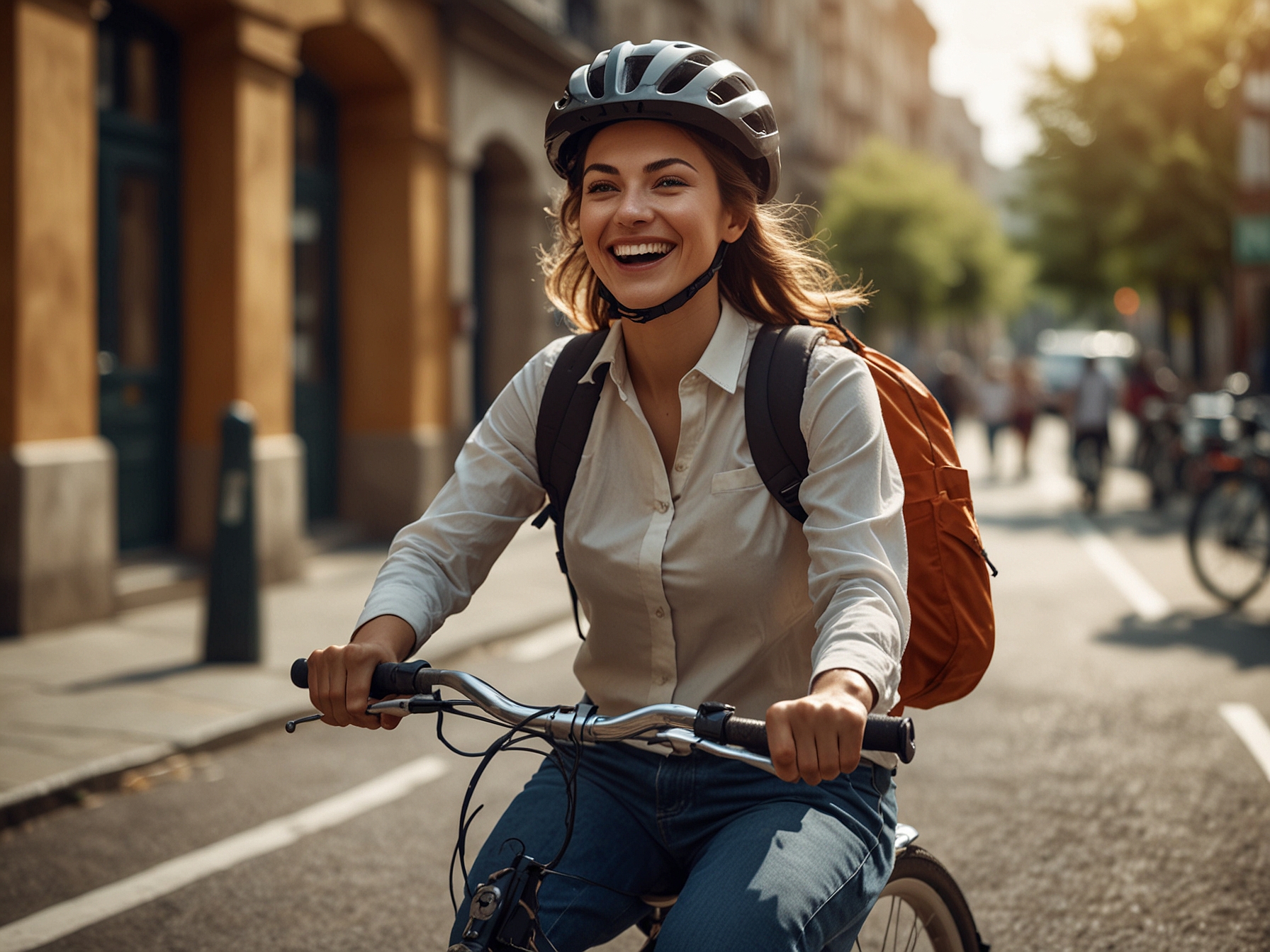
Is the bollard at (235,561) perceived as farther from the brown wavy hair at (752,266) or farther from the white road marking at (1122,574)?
the white road marking at (1122,574)

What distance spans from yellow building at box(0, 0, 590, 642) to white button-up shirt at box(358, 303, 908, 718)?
20.2ft

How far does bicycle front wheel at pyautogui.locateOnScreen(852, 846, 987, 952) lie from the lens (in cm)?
244

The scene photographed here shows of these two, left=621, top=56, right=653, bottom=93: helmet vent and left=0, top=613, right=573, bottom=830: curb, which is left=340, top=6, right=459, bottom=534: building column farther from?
left=621, top=56, right=653, bottom=93: helmet vent

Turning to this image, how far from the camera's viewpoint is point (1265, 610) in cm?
889

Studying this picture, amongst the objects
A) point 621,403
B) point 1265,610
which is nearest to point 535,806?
point 621,403

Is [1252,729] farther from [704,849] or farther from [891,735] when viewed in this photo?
[891,735]

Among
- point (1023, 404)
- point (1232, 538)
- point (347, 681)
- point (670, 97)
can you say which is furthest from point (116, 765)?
point (1023, 404)

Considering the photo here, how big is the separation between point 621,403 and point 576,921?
0.88 m

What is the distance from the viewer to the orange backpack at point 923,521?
2201mm

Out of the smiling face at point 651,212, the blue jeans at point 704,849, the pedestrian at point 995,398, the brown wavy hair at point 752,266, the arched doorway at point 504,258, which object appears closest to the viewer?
the blue jeans at point 704,849

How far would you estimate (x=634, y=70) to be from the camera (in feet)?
7.47

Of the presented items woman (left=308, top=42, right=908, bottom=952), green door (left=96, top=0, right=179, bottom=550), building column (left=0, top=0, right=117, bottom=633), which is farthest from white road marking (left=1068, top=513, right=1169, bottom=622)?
woman (left=308, top=42, right=908, bottom=952)

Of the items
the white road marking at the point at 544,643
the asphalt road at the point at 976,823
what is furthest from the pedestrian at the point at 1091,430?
the white road marking at the point at 544,643

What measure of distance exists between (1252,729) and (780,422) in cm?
467
